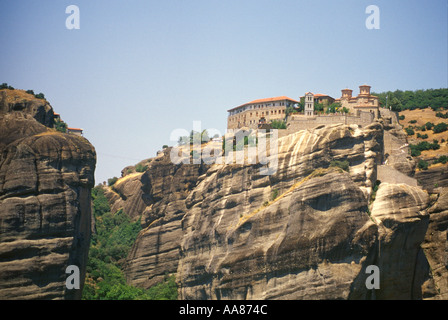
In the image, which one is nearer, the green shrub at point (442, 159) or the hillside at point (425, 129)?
the green shrub at point (442, 159)

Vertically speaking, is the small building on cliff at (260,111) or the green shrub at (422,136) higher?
the small building on cliff at (260,111)

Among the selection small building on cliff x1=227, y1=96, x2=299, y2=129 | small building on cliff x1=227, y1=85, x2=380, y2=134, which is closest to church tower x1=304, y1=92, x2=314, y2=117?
small building on cliff x1=227, y1=85, x2=380, y2=134

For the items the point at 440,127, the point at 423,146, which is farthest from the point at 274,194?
the point at 440,127

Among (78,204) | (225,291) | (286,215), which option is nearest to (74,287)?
(78,204)

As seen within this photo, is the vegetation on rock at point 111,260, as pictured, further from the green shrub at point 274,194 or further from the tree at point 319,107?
the tree at point 319,107

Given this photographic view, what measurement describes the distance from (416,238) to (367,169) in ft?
31.3

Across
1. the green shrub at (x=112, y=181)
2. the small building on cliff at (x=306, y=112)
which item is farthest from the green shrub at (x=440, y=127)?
the green shrub at (x=112, y=181)

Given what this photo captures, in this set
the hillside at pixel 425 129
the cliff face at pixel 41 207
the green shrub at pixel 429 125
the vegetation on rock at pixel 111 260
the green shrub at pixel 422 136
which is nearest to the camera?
the cliff face at pixel 41 207

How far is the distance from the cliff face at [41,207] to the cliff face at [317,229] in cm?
1629

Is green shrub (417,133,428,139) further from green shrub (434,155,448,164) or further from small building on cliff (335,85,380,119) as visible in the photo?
green shrub (434,155,448,164)

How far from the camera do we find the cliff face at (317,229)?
298 feet

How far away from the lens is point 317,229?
91.9 metres

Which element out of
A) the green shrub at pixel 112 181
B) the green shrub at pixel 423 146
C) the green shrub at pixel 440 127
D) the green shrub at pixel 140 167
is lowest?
the green shrub at pixel 112 181
